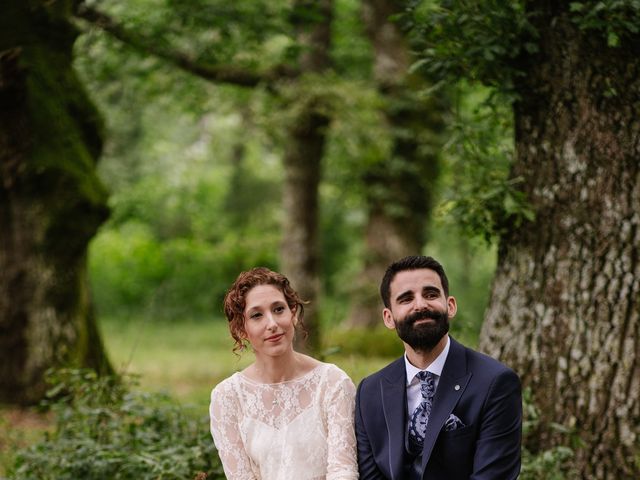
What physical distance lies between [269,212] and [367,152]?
1351cm

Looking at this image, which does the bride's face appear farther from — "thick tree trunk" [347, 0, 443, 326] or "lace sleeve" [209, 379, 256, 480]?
"thick tree trunk" [347, 0, 443, 326]

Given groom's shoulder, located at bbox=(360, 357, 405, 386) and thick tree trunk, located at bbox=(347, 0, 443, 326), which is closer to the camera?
groom's shoulder, located at bbox=(360, 357, 405, 386)

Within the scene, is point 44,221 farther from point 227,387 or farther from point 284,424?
point 284,424

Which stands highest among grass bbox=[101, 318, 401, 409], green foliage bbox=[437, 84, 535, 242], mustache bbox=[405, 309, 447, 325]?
green foliage bbox=[437, 84, 535, 242]

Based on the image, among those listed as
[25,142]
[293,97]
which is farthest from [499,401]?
[293,97]

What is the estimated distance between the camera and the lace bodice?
3793 millimetres

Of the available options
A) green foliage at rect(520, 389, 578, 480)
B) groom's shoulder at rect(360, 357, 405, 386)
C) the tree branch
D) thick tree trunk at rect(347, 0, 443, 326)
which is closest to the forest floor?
green foliage at rect(520, 389, 578, 480)

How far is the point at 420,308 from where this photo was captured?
3531 millimetres

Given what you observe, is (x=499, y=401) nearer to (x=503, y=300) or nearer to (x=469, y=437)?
(x=469, y=437)

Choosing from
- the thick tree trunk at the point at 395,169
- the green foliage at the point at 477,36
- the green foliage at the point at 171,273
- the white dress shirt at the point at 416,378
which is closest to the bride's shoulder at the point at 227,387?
the white dress shirt at the point at 416,378

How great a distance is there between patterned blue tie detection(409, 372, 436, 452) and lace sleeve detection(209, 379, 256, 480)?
29.5 inches

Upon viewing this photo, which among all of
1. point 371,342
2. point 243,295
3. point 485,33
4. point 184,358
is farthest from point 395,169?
point 243,295

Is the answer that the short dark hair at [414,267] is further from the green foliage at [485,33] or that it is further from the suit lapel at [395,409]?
the green foliage at [485,33]

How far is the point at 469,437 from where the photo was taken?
3.52 meters
